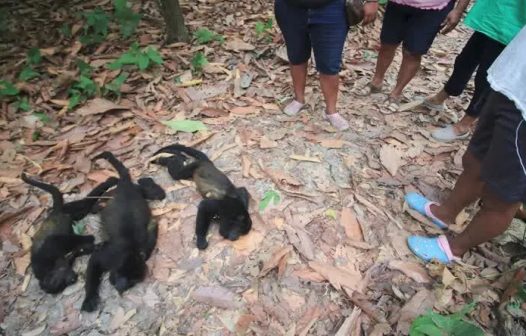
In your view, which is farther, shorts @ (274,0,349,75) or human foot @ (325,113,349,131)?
human foot @ (325,113,349,131)

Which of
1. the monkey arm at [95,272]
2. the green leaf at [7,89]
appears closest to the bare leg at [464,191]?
the monkey arm at [95,272]

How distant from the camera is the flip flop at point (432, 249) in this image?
10.5 feet

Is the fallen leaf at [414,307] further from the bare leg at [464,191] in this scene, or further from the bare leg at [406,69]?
the bare leg at [406,69]

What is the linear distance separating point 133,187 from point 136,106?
55.2 inches

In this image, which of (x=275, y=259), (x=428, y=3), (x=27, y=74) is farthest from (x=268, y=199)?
(x=27, y=74)

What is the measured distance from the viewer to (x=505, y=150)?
7.75ft

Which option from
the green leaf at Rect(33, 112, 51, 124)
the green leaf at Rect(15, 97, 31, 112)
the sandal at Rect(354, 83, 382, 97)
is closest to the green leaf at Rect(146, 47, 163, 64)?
the green leaf at Rect(33, 112, 51, 124)

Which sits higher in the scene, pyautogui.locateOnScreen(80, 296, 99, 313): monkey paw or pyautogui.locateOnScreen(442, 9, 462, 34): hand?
pyautogui.locateOnScreen(442, 9, 462, 34): hand

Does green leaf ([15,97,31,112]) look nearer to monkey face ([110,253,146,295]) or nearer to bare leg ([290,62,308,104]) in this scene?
monkey face ([110,253,146,295])

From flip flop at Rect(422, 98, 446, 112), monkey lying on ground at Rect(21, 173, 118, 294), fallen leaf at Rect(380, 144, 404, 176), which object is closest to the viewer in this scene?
monkey lying on ground at Rect(21, 173, 118, 294)

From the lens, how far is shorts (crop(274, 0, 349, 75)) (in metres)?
3.63

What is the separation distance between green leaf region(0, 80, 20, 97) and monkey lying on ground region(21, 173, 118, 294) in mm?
1426

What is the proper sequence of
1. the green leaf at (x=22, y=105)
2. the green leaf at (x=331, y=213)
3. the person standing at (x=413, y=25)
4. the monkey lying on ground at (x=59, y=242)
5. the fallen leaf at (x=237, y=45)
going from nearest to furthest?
the monkey lying on ground at (x=59, y=242), the green leaf at (x=331, y=213), the person standing at (x=413, y=25), the green leaf at (x=22, y=105), the fallen leaf at (x=237, y=45)

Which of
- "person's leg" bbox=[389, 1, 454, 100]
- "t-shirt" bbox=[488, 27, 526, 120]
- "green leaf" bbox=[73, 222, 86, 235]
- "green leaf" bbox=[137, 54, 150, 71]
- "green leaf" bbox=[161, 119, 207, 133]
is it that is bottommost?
"green leaf" bbox=[73, 222, 86, 235]
